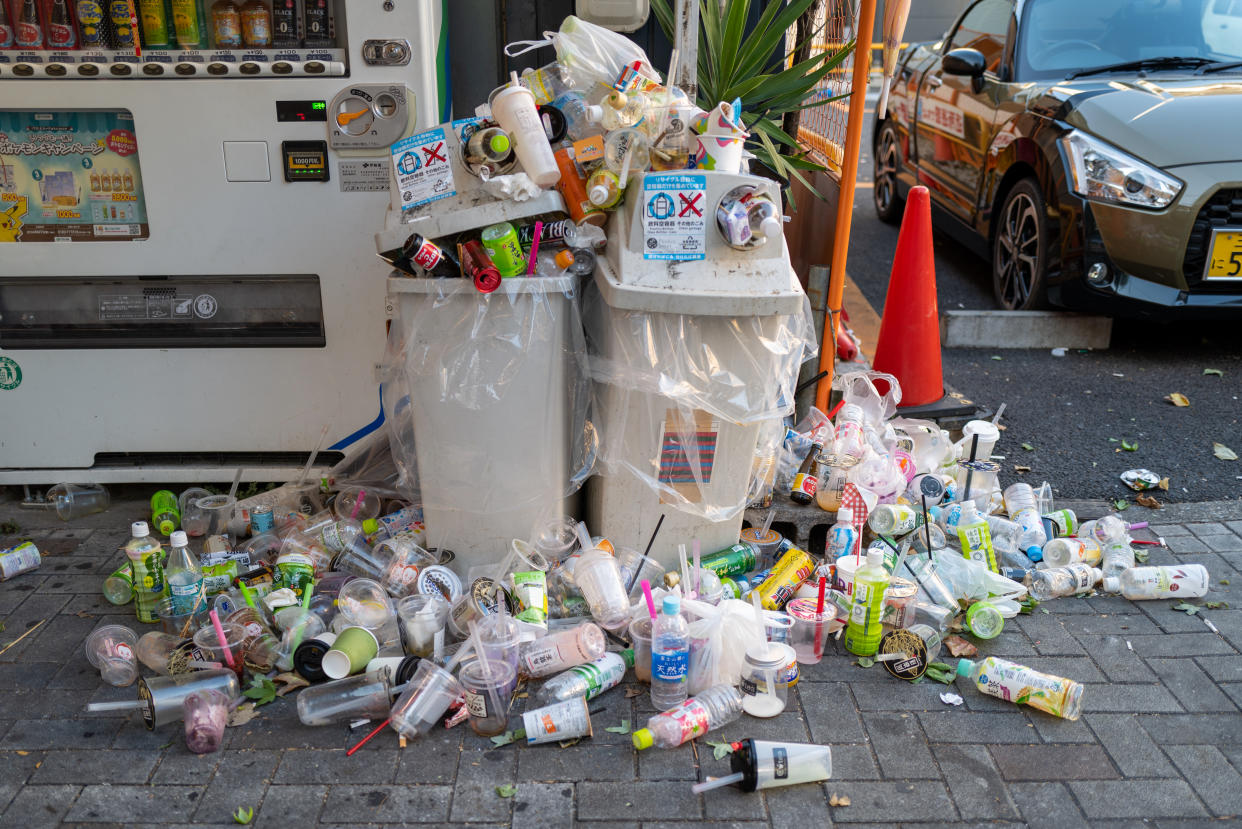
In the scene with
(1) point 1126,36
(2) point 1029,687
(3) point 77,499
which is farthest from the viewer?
(1) point 1126,36

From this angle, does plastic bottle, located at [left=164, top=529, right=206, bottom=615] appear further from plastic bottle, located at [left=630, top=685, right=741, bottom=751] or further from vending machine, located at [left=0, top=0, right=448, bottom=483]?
plastic bottle, located at [left=630, top=685, right=741, bottom=751]

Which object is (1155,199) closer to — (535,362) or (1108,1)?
(1108,1)

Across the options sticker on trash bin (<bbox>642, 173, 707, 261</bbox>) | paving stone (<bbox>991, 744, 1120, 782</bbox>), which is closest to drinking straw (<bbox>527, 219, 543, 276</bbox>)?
sticker on trash bin (<bbox>642, 173, 707, 261</bbox>)

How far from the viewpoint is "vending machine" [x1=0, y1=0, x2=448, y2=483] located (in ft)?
11.1

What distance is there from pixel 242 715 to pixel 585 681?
957 millimetres

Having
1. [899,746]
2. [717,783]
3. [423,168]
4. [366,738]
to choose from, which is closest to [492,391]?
[423,168]

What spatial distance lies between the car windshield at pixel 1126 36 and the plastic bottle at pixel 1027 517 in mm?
2980

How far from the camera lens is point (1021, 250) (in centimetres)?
557

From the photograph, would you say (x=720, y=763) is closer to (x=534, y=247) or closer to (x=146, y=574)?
(x=534, y=247)

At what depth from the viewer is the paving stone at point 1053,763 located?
7.94 ft

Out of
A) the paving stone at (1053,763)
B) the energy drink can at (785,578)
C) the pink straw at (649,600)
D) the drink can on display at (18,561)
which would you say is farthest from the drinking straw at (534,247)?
the drink can on display at (18,561)

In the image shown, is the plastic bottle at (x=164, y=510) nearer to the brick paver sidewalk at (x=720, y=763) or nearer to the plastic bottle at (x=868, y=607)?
the brick paver sidewalk at (x=720, y=763)

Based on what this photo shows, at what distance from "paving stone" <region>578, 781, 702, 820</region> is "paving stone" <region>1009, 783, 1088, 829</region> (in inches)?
31.5

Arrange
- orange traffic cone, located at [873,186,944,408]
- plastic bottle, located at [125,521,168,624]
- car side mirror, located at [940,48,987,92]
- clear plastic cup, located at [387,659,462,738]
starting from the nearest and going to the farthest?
clear plastic cup, located at [387,659,462,738] → plastic bottle, located at [125,521,168,624] → orange traffic cone, located at [873,186,944,408] → car side mirror, located at [940,48,987,92]
